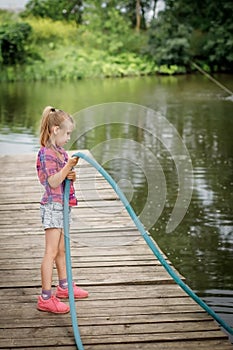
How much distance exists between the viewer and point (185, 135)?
9398 mm

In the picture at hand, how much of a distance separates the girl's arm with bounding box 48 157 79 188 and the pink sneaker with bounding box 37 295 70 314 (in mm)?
470

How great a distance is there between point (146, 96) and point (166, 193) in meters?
8.43

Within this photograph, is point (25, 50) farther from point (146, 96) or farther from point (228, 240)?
point (228, 240)

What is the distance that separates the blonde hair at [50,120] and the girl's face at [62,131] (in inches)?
0.5

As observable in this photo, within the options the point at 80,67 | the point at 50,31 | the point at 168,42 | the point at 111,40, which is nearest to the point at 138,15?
the point at 111,40

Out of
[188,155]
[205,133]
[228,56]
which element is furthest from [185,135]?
[228,56]

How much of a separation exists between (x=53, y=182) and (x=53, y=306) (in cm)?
50

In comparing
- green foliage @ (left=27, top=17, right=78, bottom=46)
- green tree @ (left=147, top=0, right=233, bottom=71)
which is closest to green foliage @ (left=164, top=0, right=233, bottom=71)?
green tree @ (left=147, top=0, right=233, bottom=71)

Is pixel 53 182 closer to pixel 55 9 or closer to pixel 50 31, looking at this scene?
pixel 50 31

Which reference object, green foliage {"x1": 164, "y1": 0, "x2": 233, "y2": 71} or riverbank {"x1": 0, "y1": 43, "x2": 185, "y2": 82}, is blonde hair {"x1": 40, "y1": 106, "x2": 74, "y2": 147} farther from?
green foliage {"x1": 164, "y1": 0, "x2": 233, "y2": 71}

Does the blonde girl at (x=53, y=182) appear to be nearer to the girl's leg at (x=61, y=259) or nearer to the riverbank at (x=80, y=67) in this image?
the girl's leg at (x=61, y=259)

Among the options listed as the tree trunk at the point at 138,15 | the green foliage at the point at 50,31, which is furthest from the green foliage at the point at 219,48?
the green foliage at the point at 50,31

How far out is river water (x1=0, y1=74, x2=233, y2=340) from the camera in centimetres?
436

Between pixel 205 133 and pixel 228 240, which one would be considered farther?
pixel 205 133
